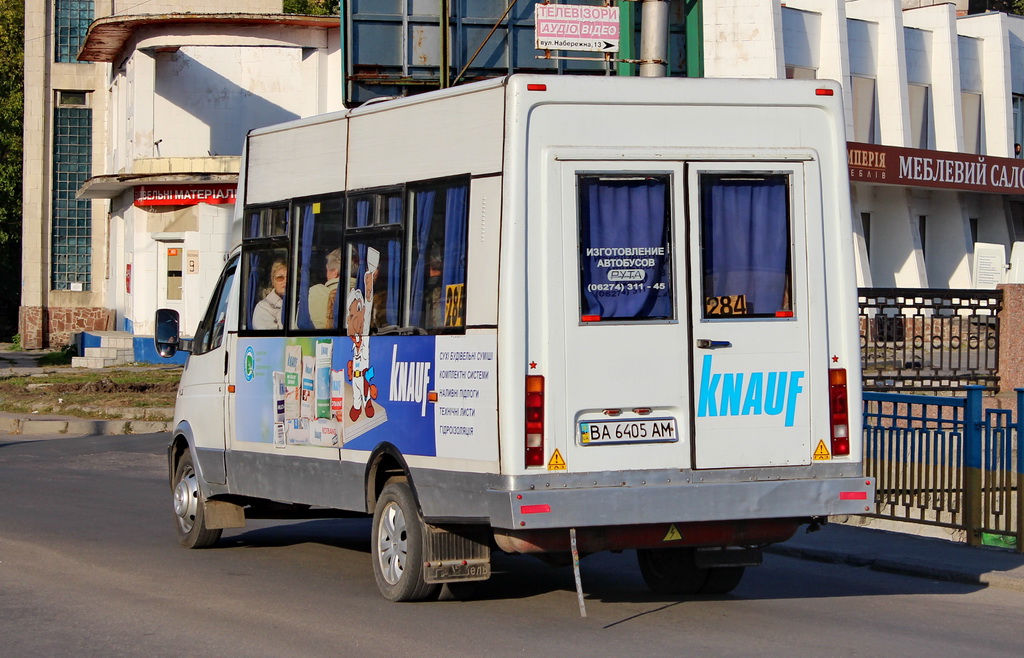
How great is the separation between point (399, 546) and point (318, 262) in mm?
2088

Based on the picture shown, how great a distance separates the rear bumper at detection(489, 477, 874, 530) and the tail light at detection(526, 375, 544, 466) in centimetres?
19

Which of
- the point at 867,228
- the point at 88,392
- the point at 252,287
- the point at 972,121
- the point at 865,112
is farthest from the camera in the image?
the point at 972,121

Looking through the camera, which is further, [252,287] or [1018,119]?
[1018,119]

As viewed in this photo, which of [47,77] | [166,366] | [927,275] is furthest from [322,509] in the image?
[47,77]

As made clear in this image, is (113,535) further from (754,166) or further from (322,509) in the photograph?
(754,166)

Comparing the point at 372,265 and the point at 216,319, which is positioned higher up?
the point at 372,265

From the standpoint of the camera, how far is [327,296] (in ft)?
30.0

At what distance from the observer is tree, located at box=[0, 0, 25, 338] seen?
2042 inches

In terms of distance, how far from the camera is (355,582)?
945 cm

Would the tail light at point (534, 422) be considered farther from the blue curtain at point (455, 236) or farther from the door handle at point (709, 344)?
the door handle at point (709, 344)

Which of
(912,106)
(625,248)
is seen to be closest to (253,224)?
(625,248)

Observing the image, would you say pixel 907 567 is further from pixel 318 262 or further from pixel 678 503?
pixel 318 262

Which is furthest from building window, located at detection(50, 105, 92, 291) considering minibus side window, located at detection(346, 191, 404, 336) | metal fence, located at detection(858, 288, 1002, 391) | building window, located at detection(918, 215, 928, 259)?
minibus side window, located at detection(346, 191, 404, 336)

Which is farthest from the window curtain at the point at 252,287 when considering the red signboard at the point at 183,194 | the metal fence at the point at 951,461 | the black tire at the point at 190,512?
the red signboard at the point at 183,194
